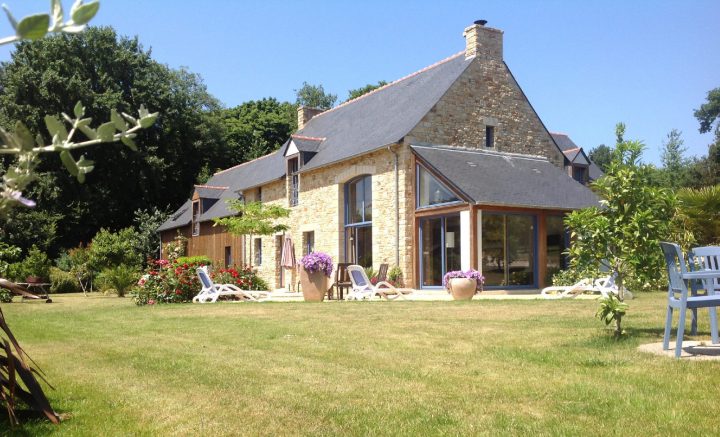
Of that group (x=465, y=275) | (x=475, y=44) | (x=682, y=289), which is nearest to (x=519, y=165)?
(x=475, y=44)

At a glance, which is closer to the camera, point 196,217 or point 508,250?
point 508,250

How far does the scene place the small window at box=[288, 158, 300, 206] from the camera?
86.0 feet

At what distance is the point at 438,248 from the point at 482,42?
23.8 feet

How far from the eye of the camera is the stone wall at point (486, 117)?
2089cm

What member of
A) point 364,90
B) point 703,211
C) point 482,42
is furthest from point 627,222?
point 364,90

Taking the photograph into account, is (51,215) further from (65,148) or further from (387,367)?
(65,148)

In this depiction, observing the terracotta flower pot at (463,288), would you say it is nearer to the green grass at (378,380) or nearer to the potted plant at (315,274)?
the potted plant at (315,274)

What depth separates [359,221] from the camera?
22672 millimetres

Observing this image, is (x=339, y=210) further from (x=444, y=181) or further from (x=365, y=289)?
(x=365, y=289)

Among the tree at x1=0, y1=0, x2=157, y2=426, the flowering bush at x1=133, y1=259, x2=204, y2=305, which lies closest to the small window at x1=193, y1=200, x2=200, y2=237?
the flowering bush at x1=133, y1=259, x2=204, y2=305

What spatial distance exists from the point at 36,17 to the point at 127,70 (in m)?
38.8

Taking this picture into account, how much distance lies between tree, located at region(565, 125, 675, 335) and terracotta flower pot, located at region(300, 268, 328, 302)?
9936mm

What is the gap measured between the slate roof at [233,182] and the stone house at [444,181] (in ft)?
7.51

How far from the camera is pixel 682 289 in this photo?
606 cm
